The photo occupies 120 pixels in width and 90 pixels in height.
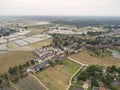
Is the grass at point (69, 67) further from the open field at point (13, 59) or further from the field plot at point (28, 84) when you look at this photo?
the open field at point (13, 59)

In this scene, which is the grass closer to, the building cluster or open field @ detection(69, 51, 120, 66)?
the building cluster

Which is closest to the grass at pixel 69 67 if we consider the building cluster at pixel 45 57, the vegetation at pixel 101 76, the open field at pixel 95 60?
the building cluster at pixel 45 57

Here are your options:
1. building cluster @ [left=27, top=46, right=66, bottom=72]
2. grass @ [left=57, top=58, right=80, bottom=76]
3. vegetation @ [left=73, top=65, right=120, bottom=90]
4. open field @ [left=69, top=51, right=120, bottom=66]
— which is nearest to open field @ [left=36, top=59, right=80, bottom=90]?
grass @ [left=57, top=58, right=80, bottom=76]

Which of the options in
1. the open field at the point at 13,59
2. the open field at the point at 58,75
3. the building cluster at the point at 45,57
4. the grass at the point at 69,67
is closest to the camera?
the open field at the point at 58,75

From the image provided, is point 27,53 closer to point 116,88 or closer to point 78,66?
point 78,66

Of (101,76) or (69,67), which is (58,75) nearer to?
(69,67)

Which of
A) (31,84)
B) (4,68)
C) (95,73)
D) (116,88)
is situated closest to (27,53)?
(4,68)
